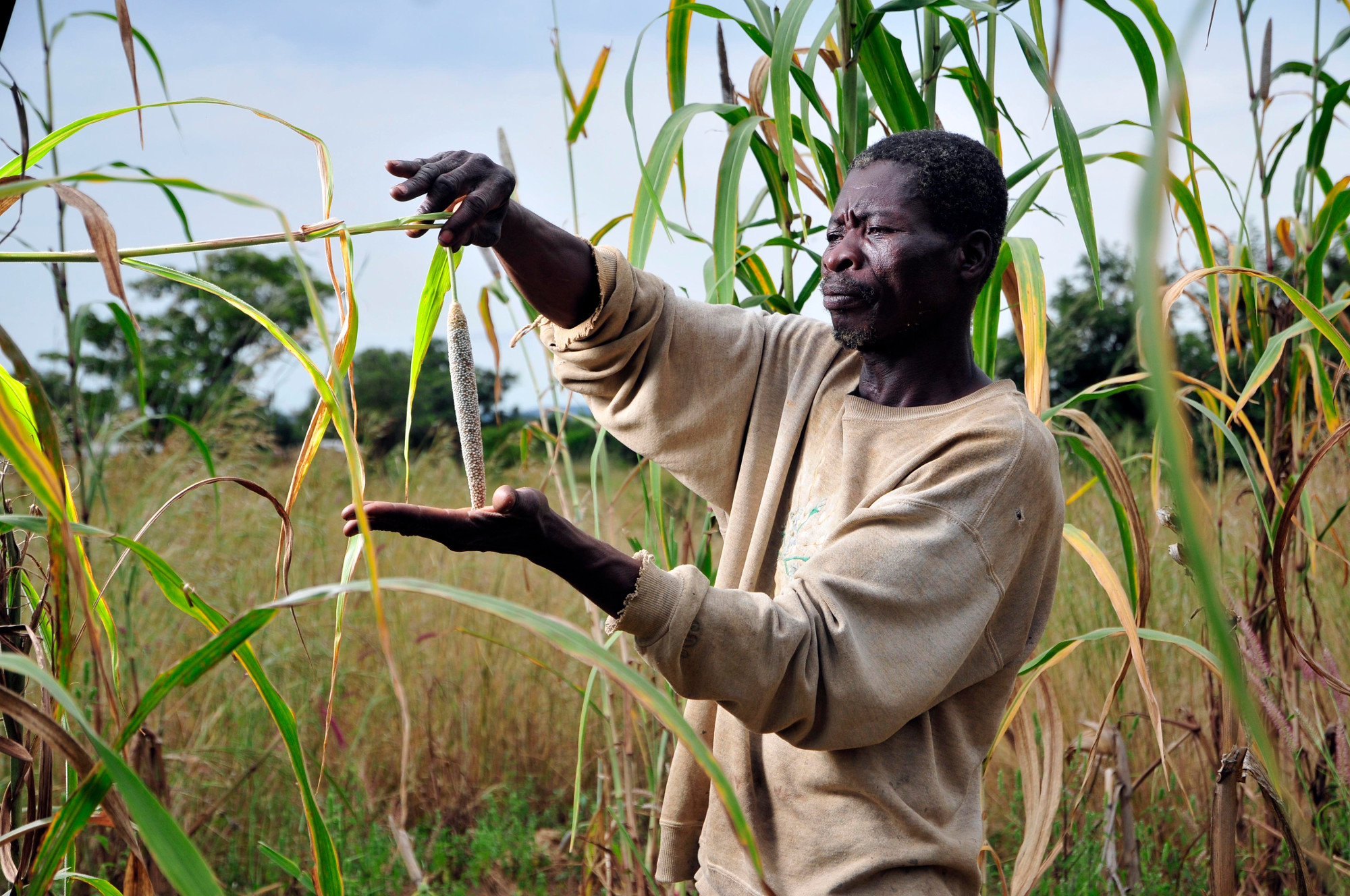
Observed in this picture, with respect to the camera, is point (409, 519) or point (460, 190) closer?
point (409, 519)

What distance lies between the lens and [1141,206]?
0.19 metres

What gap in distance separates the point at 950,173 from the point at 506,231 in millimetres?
494

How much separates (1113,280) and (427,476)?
5737 mm

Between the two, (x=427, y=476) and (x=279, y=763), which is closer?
(x=279, y=763)

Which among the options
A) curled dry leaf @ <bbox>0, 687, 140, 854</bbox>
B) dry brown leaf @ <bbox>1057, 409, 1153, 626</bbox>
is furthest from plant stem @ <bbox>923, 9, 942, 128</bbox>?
curled dry leaf @ <bbox>0, 687, 140, 854</bbox>

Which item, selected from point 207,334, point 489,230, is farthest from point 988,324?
point 207,334

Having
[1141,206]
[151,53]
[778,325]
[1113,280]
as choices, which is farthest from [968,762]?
[1113,280]

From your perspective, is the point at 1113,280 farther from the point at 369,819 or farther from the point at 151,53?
the point at 151,53

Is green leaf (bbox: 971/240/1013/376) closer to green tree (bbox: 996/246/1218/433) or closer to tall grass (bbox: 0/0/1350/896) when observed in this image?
tall grass (bbox: 0/0/1350/896)

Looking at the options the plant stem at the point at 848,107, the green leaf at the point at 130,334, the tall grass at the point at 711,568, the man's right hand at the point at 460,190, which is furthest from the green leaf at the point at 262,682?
the plant stem at the point at 848,107

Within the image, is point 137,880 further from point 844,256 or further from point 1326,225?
point 1326,225

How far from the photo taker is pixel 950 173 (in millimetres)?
1044

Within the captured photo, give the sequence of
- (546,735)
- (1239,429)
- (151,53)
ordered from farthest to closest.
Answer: (1239,429), (546,735), (151,53)

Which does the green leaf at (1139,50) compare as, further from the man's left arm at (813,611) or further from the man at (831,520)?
the man's left arm at (813,611)
